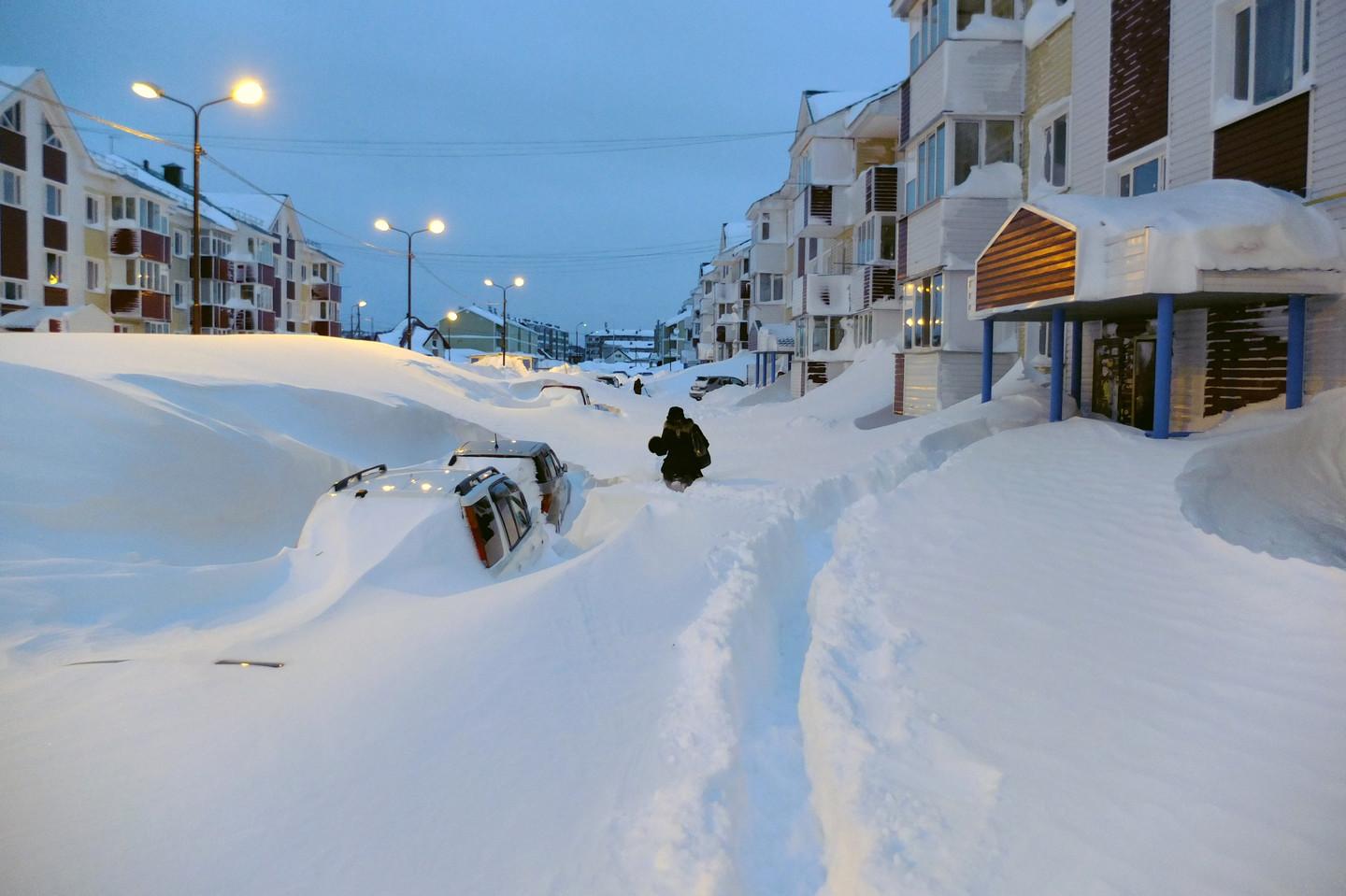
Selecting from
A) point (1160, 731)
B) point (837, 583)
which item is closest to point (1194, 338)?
point (837, 583)

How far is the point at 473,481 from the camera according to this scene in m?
7.87

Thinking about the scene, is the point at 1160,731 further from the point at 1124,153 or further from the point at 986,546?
the point at 1124,153

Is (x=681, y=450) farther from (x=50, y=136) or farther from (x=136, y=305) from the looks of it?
(x=136, y=305)

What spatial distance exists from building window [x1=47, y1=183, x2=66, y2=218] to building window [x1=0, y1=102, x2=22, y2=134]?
274cm

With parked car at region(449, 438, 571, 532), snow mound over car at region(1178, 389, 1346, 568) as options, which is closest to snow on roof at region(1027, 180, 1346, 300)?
snow mound over car at region(1178, 389, 1346, 568)

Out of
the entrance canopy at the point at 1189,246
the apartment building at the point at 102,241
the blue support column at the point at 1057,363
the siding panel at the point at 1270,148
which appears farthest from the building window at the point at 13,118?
the siding panel at the point at 1270,148

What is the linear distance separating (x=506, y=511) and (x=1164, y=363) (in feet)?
25.1

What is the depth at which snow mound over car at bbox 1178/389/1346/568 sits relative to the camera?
7809 mm

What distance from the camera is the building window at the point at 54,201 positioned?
119 ft

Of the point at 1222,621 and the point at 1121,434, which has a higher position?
the point at 1121,434

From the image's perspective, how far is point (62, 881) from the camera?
10.5 ft

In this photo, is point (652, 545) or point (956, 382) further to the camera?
point (956, 382)

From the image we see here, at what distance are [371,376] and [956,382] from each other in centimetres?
1249

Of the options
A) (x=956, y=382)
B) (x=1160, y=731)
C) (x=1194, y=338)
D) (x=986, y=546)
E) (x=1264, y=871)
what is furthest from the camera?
(x=956, y=382)
